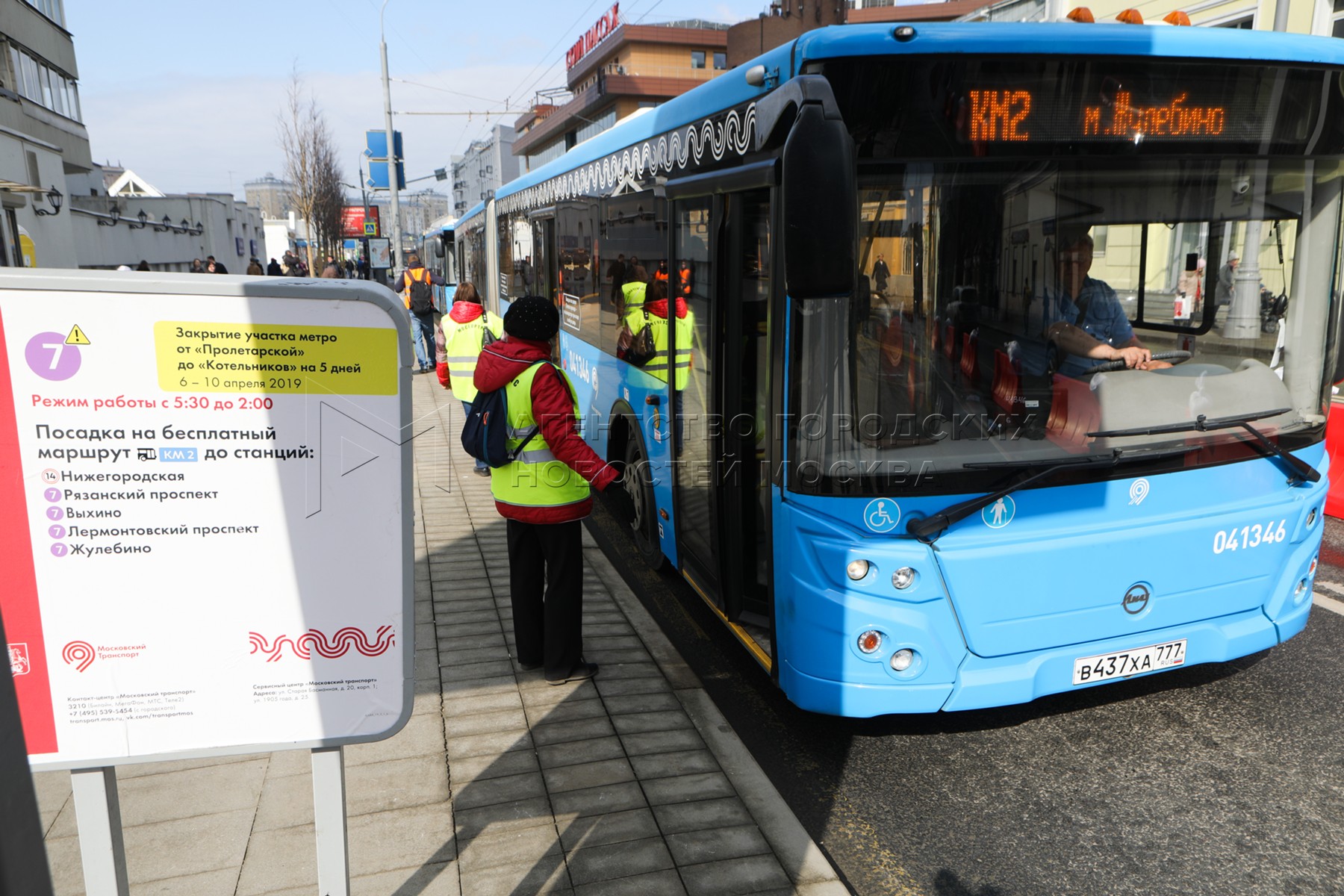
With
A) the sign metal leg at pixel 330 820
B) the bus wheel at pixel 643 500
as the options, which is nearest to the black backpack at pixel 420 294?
the bus wheel at pixel 643 500

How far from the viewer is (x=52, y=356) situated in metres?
2.17

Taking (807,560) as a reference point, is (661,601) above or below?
below

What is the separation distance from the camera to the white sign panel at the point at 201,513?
2193mm

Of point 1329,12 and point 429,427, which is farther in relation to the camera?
point 1329,12

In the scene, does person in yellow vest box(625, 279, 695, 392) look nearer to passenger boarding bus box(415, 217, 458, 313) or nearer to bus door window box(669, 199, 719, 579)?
bus door window box(669, 199, 719, 579)

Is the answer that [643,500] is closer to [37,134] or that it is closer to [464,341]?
[464,341]

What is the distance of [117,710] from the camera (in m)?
2.35

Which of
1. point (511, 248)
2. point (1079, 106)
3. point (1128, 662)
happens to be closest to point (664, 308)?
point (1079, 106)

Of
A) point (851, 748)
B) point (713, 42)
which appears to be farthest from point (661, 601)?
point (713, 42)

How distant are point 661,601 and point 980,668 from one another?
112 inches

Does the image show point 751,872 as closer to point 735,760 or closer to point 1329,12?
point 735,760

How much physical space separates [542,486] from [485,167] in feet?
377

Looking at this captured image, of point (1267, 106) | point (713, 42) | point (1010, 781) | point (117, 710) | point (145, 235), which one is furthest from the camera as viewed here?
point (713, 42)

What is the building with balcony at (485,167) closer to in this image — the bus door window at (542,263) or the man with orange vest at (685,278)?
the bus door window at (542,263)
